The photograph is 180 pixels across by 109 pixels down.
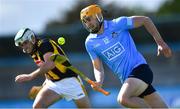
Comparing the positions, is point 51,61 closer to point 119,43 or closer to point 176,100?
point 119,43

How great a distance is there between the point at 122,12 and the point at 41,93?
127 feet

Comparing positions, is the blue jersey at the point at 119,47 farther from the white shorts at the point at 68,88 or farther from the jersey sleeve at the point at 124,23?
the white shorts at the point at 68,88

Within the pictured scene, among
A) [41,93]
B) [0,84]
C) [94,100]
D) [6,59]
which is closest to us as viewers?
[41,93]

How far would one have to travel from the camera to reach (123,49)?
14086mm

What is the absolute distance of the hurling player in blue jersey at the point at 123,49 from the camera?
14.0 meters

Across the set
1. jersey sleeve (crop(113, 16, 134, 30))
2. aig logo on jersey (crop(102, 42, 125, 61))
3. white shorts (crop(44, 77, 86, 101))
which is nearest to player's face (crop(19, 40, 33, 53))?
white shorts (crop(44, 77, 86, 101))

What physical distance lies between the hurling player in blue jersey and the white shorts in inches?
31.8

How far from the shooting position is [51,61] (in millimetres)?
14508

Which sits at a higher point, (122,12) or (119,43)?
(119,43)

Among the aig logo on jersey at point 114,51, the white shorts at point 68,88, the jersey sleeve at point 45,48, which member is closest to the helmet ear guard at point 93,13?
the aig logo on jersey at point 114,51

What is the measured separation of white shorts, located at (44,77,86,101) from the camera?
591 inches

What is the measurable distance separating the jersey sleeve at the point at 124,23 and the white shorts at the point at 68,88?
1.46 m

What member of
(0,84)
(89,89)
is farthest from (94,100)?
(0,84)

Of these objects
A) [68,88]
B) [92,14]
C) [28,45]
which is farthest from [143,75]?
[28,45]
